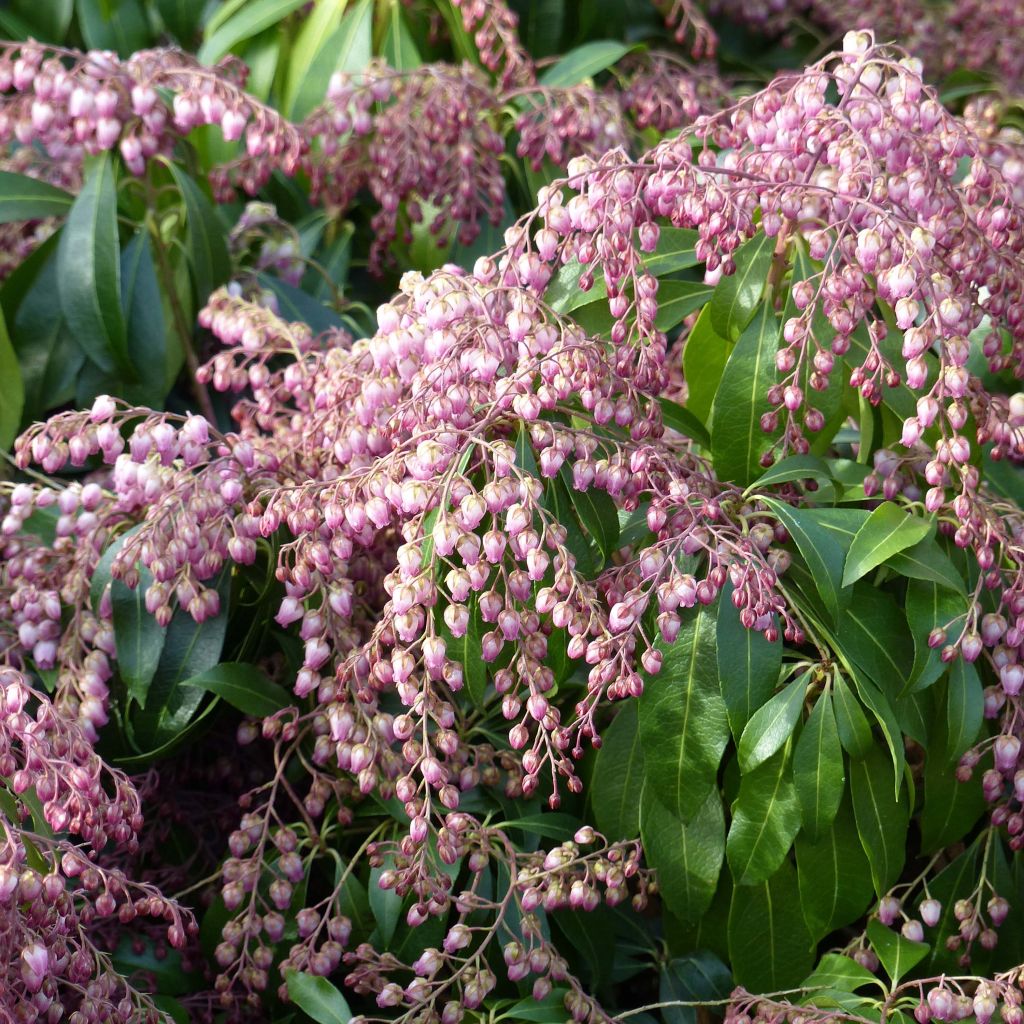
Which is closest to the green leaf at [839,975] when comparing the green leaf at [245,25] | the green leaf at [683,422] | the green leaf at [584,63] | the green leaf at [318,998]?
the green leaf at [318,998]

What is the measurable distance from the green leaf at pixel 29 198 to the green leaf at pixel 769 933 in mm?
1330

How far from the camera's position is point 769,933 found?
1460 mm

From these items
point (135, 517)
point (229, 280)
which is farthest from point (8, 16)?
point (135, 517)

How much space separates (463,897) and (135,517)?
1.96ft

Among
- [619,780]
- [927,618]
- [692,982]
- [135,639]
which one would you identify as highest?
[927,618]

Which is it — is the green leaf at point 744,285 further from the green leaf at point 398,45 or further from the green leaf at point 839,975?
the green leaf at point 398,45

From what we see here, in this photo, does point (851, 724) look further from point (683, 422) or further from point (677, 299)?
point (677, 299)

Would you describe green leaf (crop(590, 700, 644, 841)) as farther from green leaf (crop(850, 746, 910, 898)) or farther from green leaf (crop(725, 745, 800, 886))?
green leaf (crop(850, 746, 910, 898))

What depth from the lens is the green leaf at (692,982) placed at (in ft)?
4.89

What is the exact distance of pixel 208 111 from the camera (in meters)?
1.78

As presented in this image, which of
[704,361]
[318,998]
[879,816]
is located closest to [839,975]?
[879,816]

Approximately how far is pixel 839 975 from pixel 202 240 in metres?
1.27

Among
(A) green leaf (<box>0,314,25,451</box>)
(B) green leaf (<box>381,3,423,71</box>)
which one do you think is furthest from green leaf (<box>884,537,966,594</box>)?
(B) green leaf (<box>381,3,423,71</box>)

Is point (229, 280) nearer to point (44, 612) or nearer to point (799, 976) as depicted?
point (44, 612)
